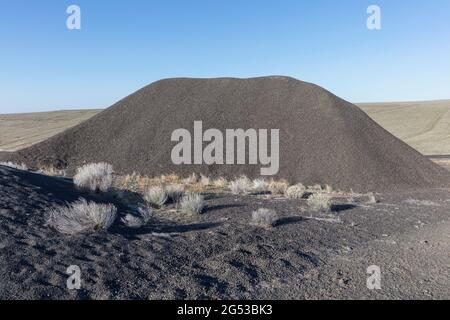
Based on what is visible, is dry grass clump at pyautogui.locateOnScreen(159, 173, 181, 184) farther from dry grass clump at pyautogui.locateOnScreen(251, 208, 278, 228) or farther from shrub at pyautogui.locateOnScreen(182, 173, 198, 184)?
dry grass clump at pyautogui.locateOnScreen(251, 208, 278, 228)

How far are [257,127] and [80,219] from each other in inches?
748

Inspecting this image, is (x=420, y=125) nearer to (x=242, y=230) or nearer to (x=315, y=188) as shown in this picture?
(x=315, y=188)

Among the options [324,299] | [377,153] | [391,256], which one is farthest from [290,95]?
[324,299]

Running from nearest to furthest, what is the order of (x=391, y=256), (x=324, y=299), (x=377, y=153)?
(x=324, y=299)
(x=391, y=256)
(x=377, y=153)

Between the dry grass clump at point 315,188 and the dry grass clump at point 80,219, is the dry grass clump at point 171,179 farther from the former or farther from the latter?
the dry grass clump at point 80,219

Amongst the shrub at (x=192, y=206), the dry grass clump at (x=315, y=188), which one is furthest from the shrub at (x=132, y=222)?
the dry grass clump at (x=315, y=188)

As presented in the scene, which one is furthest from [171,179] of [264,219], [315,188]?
[264,219]

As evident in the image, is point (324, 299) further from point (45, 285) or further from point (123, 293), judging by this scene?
point (45, 285)

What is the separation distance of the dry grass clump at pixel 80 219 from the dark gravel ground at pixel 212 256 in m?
0.19

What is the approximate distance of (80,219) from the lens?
8.09m

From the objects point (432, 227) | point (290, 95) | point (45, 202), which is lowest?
point (432, 227)

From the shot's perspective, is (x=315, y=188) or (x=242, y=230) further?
(x=315, y=188)
